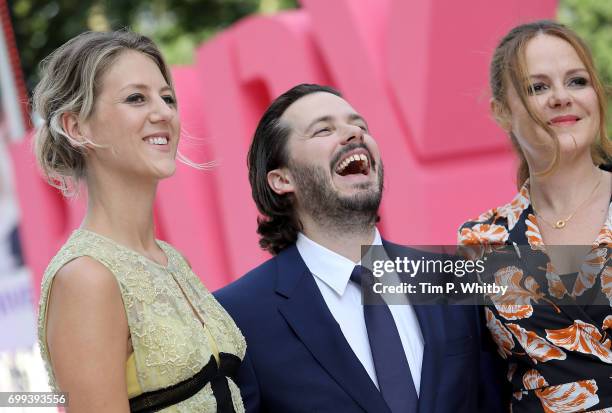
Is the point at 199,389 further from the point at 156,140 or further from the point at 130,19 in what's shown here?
the point at 130,19

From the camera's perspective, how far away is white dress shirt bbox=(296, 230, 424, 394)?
7.79ft

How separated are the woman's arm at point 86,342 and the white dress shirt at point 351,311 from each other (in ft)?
2.64

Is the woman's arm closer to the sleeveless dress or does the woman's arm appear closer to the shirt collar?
the sleeveless dress

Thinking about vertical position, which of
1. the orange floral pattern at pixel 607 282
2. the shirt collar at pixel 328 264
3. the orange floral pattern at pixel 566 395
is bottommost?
the orange floral pattern at pixel 566 395

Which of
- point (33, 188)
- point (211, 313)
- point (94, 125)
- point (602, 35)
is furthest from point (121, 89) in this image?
point (602, 35)

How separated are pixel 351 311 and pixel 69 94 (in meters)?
1.07

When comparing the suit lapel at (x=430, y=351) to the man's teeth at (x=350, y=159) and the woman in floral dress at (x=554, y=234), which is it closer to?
the woman in floral dress at (x=554, y=234)

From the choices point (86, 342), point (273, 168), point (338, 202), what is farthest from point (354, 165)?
point (86, 342)

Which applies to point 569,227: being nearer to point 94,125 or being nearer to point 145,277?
point 145,277

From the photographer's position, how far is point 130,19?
1260cm

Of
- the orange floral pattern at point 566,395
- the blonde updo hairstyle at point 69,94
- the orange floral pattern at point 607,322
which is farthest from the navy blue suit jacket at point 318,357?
the blonde updo hairstyle at point 69,94

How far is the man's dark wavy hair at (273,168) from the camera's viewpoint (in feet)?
9.08

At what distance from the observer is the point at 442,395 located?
231 centimetres

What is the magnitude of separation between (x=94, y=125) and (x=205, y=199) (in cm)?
463
